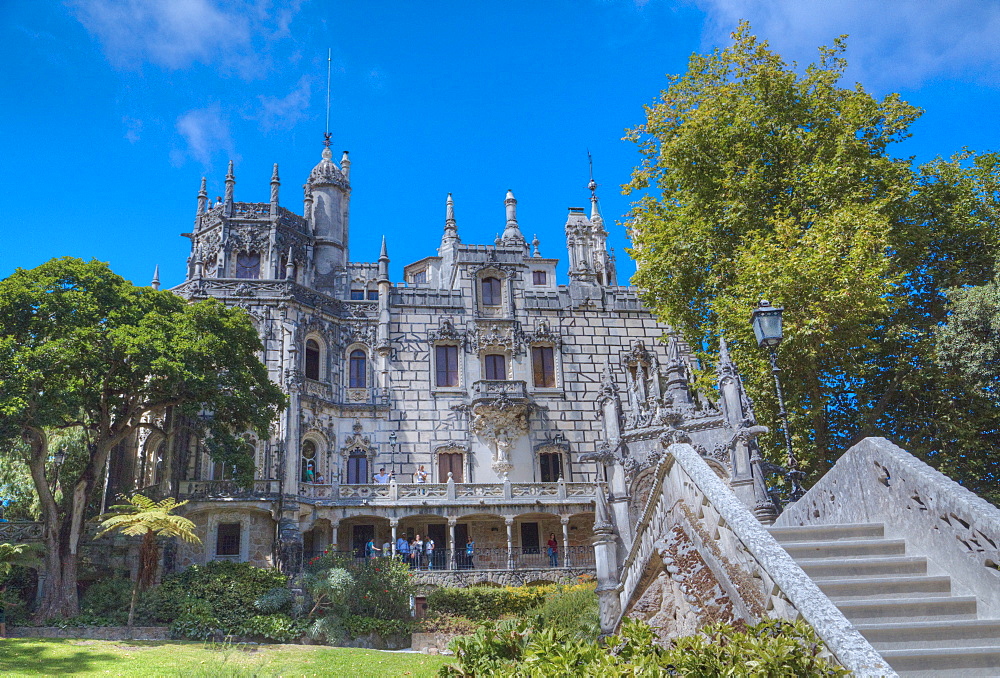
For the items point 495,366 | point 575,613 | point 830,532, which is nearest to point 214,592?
point 575,613

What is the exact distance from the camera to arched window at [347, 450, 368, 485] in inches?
1297

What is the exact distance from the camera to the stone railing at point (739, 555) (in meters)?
5.30

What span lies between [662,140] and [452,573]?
16.1 m

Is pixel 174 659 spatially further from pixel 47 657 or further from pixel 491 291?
pixel 491 291

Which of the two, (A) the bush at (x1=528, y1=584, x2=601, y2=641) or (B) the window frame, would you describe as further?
(B) the window frame

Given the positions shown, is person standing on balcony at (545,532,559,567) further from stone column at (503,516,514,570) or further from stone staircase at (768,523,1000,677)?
stone staircase at (768,523,1000,677)

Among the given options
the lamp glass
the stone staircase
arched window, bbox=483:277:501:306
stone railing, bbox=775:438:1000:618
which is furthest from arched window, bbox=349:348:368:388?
the stone staircase

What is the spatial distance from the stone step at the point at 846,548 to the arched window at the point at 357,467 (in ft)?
86.8

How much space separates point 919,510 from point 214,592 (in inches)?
798

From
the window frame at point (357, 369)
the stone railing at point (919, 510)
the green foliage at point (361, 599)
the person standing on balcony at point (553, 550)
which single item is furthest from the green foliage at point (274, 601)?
the stone railing at point (919, 510)

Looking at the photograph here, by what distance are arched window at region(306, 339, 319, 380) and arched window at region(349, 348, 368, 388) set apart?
1.60 m

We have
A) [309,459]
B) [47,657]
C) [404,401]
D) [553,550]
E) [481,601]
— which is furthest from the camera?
[404,401]

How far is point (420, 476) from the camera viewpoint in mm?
32281

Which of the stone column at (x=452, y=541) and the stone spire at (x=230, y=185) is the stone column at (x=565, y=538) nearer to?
the stone column at (x=452, y=541)
